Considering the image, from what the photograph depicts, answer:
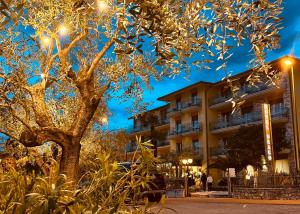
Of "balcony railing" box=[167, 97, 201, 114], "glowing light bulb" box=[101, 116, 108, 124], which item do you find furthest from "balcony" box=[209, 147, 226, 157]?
"glowing light bulb" box=[101, 116, 108, 124]

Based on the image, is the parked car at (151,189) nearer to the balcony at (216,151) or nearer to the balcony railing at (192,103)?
the balcony at (216,151)

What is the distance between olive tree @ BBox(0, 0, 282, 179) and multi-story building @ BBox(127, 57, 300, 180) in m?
25.3

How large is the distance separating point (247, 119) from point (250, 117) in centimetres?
36

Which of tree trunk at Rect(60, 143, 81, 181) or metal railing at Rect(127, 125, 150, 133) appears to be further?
→ metal railing at Rect(127, 125, 150, 133)

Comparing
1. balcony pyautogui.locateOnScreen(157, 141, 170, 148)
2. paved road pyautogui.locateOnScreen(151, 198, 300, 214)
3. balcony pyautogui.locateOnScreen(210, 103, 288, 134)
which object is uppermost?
balcony pyautogui.locateOnScreen(210, 103, 288, 134)

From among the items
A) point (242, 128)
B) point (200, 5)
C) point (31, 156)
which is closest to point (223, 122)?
point (242, 128)

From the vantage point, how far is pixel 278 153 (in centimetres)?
3466

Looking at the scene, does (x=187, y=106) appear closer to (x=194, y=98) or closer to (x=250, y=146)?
(x=194, y=98)

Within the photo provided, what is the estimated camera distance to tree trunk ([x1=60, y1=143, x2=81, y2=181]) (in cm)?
585

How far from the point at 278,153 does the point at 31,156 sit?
95.5 ft

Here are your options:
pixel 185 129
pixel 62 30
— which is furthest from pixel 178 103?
pixel 62 30

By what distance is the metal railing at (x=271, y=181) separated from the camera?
21219 mm

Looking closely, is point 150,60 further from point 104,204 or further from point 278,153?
point 278,153

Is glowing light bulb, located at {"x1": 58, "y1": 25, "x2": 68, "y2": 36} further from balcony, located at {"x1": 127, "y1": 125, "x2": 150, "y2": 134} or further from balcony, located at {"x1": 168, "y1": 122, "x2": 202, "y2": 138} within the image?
balcony, located at {"x1": 127, "y1": 125, "x2": 150, "y2": 134}
